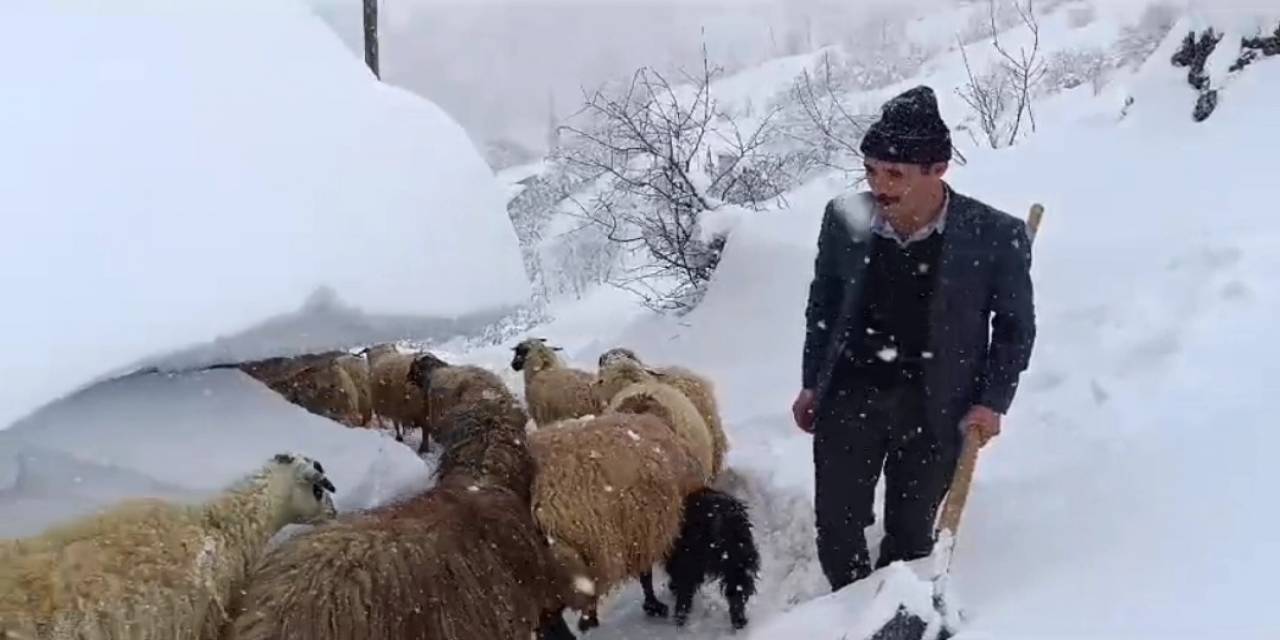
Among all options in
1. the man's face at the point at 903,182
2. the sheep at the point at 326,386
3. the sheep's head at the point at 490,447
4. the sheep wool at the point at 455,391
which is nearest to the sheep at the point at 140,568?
the sheep's head at the point at 490,447

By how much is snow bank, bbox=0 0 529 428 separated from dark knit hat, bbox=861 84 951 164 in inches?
62.5

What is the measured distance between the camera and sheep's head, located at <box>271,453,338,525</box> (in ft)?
12.6

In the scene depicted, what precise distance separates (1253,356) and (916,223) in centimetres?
208

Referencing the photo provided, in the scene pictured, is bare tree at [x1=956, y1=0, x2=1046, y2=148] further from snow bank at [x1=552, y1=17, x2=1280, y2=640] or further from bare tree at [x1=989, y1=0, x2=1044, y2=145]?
snow bank at [x1=552, y1=17, x2=1280, y2=640]

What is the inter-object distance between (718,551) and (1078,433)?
1682 mm

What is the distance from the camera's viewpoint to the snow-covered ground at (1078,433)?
340cm

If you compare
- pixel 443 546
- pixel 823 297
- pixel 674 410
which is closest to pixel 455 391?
pixel 674 410

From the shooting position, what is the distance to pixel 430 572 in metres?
3.54

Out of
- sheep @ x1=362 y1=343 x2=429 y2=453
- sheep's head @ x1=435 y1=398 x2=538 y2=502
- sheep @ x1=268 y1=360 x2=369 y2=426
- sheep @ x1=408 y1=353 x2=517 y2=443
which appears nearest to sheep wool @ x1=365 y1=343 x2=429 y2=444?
sheep @ x1=362 y1=343 x2=429 y2=453

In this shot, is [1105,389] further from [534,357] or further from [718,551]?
[534,357]

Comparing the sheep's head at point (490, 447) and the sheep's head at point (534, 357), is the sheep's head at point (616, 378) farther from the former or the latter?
the sheep's head at point (490, 447)

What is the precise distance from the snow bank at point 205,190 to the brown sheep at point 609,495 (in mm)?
667

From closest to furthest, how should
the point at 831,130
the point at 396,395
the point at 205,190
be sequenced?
the point at 205,190 → the point at 396,395 → the point at 831,130

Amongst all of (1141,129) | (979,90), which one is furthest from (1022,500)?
(979,90)
